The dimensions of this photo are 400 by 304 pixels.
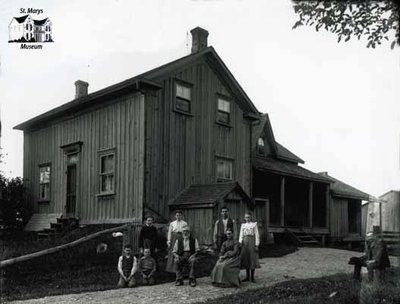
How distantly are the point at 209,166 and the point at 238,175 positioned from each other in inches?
86.2

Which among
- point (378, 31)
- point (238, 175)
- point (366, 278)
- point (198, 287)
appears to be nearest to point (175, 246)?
point (198, 287)

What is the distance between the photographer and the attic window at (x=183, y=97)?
790 inches

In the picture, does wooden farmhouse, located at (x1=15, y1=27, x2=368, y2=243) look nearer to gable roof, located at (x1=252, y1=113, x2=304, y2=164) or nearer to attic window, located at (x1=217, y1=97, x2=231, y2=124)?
attic window, located at (x1=217, y1=97, x2=231, y2=124)

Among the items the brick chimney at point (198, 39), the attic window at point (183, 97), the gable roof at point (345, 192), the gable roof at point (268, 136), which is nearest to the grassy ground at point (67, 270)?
the attic window at point (183, 97)

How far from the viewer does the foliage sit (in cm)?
2345

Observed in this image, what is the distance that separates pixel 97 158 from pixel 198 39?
6.73 m

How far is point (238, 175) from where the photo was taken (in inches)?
901

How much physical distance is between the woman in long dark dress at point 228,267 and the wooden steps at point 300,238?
1223 centimetres

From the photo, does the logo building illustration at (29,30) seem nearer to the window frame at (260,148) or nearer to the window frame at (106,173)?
the window frame at (106,173)

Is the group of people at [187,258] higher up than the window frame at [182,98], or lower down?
lower down

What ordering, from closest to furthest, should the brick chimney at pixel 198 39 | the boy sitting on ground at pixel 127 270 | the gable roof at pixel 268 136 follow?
the boy sitting on ground at pixel 127 270
the brick chimney at pixel 198 39
the gable roof at pixel 268 136

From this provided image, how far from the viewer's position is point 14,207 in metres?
23.8

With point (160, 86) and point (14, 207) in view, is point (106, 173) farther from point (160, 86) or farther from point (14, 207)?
point (14, 207)

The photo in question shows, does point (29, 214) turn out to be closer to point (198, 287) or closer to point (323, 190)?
point (198, 287)
